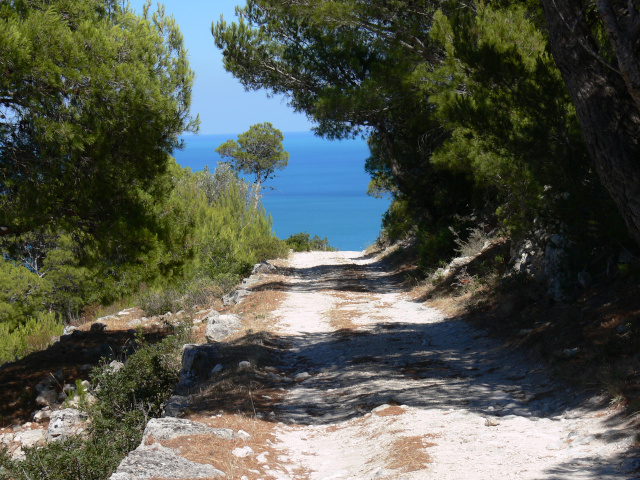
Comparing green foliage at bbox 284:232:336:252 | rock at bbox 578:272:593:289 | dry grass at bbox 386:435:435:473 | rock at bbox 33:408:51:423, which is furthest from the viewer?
green foliage at bbox 284:232:336:252

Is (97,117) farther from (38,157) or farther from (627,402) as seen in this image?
(627,402)

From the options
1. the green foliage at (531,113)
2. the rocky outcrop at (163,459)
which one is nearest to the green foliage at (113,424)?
the rocky outcrop at (163,459)

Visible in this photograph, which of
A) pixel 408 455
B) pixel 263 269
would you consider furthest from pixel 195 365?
pixel 263 269

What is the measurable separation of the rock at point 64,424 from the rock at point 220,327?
2.61 meters

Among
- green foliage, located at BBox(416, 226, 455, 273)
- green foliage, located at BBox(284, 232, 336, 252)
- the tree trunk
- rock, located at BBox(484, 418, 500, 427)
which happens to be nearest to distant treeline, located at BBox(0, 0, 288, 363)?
the tree trunk

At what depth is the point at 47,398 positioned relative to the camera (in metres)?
9.04

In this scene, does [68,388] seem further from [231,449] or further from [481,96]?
[481,96]

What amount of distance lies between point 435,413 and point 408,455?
1.10 m

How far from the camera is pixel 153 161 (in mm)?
9562

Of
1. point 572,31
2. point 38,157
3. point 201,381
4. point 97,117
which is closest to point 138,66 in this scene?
point 97,117

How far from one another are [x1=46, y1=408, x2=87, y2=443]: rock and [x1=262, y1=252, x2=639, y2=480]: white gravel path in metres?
2.73

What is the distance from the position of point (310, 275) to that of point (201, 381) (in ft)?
41.6

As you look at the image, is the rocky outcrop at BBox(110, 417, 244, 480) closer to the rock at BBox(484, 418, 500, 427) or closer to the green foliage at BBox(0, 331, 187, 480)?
the green foliage at BBox(0, 331, 187, 480)

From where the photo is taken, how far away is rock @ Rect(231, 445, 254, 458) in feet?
15.4
